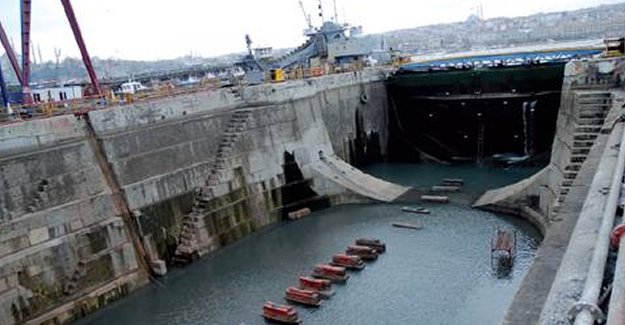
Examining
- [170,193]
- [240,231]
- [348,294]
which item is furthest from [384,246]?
[170,193]

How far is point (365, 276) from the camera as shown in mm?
26516

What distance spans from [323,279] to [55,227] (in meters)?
11.5

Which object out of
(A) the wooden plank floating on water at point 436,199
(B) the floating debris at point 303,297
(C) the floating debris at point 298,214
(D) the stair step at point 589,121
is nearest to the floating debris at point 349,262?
(B) the floating debris at point 303,297

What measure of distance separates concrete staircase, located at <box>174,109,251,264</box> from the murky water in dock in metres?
0.98

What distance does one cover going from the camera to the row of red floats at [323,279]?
22750mm

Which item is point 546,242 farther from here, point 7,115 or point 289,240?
point 7,115

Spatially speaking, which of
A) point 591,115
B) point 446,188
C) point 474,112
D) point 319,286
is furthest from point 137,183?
point 474,112

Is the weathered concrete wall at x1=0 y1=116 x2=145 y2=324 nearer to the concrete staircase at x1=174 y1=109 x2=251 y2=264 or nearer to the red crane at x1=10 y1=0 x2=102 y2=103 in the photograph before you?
the concrete staircase at x1=174 y1=109 x2=251 y2=264

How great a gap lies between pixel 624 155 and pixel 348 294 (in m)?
13.4

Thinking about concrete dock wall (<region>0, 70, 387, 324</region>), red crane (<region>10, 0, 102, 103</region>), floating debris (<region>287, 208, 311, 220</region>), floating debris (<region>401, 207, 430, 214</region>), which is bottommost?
floating debris (<region>401, 207, 430, 214</region>)

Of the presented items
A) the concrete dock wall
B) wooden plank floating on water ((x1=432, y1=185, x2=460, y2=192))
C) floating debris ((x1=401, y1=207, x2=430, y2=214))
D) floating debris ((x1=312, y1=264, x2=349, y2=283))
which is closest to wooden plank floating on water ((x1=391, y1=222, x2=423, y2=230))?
floating debris ((x1=401, y1=207, x2=430, y2=214))

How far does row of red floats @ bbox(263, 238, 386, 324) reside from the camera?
2275cm

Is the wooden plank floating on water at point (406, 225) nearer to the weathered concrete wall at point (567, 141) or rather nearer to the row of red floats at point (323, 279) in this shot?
the row of red floats at point (323, 279)

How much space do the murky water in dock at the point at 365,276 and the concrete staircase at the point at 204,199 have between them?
980 millimetres
